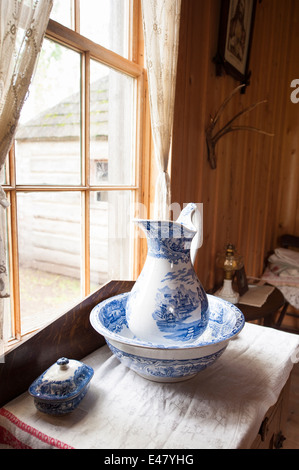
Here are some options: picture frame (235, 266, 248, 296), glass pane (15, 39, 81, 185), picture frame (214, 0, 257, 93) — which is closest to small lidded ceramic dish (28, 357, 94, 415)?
glass pane (15, 39, 81, 185)

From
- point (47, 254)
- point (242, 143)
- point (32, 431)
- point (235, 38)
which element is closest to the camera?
point (32, 431)

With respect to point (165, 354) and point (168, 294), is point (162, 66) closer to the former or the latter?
point (168, 294)

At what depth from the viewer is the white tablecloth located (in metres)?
0.59

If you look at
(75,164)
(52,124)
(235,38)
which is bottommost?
A: (75,164)

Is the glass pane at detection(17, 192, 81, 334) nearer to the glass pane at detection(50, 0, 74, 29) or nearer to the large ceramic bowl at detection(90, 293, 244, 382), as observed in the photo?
the large ceramic bowl at detection(90, 293, 244, 382)

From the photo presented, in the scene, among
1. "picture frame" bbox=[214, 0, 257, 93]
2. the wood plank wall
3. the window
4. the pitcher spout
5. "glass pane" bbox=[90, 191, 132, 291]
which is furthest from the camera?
"picture frame" bbox=[214, 0, 257, 93]

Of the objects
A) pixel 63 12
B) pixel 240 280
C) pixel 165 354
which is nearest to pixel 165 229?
pixel 165 354

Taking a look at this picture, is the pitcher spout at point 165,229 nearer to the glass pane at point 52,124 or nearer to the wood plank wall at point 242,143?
the glass pane at point 52,124

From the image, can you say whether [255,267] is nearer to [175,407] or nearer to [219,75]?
[219,75]

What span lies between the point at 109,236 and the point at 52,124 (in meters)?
0.46

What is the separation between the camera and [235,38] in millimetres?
1745

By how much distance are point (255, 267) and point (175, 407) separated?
6.98 feet

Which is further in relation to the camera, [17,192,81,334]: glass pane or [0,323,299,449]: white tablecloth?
[17,192,81,334]: glass pane

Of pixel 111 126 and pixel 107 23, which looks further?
pixel 111 126
